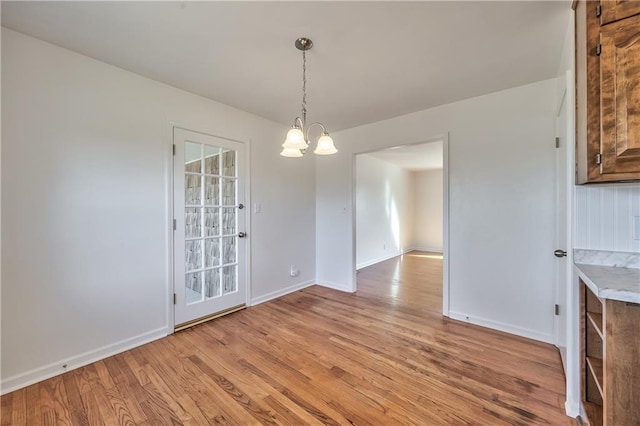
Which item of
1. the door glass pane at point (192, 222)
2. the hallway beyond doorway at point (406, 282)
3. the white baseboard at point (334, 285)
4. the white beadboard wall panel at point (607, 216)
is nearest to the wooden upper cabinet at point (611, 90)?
the white beadboard wall panel at point (607, 216)

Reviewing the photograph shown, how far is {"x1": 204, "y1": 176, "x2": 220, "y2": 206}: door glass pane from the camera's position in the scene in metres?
2.89

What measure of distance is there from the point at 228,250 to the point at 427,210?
6376 mm

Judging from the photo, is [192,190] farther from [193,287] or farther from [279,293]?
[279,293]

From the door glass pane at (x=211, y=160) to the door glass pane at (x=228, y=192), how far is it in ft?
0.53

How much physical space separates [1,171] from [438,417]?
128 inches

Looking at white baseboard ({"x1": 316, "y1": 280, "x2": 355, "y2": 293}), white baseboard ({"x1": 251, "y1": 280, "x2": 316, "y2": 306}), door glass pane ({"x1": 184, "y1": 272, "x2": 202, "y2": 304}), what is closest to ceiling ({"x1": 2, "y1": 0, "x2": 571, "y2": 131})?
door glass pane ({"x1": 184, "y1": 272, "x2": 202, "y2": 304})

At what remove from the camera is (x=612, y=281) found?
4.04 feet

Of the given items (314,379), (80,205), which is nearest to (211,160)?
(80,205)

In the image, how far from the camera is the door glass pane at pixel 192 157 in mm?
2727

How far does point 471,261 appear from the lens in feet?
9.29

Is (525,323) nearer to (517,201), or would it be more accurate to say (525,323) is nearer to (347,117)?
(517,201)

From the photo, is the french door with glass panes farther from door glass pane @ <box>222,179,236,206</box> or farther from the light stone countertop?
the light stone countertop

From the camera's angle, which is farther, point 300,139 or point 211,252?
point 211,252

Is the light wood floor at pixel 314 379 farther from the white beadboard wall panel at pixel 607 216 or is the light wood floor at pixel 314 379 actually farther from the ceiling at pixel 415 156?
the ceiling at pixel 415 156
